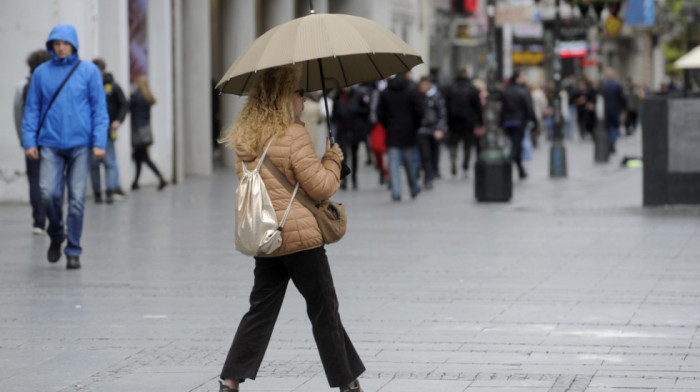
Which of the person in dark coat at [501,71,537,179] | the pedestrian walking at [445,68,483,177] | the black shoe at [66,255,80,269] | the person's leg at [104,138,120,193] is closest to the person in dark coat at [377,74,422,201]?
the person's leg at [104,138,120,193]

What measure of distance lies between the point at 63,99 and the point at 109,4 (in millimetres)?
9832

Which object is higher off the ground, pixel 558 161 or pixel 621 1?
pixel 621 1

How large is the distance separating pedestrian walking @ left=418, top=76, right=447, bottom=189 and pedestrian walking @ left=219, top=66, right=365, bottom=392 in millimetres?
15450

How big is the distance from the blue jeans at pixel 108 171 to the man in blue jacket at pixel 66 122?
7604mm

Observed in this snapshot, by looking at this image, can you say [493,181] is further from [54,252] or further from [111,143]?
[54,252]

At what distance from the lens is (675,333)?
8.33 m

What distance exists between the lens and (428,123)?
22156 mm

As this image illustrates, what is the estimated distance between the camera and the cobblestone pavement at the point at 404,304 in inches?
282

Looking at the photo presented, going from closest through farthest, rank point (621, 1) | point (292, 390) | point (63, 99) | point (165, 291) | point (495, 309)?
point (292, 390) < point (495, 309) < point (165, 291) < point (63, 99) < point (621, 1)

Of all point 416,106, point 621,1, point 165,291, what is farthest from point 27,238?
point 621,1

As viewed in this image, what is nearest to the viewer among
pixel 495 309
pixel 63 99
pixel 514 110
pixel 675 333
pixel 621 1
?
pixel 675 333

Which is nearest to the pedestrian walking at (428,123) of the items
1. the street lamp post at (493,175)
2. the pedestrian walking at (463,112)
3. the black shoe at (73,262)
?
the street lamp post at (493,175)

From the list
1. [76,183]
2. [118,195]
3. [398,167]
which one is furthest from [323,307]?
[118,195]

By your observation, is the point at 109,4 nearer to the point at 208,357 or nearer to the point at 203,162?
the point at 203,162
